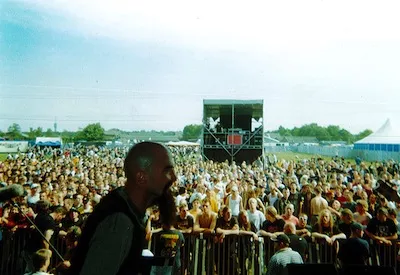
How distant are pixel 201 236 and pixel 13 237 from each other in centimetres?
252

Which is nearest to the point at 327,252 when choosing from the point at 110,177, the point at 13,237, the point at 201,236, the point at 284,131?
the point at 201,236

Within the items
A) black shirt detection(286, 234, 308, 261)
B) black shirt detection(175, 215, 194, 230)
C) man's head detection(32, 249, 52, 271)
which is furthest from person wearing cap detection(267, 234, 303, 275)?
man's head detection(32, 249, 52, 271)

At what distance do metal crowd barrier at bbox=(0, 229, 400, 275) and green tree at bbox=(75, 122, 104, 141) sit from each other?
33.6 meters

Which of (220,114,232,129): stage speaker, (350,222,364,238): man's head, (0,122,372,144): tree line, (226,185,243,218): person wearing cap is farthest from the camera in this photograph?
(0,122,372,144): tree line

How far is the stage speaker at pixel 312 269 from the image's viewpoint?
8.68 feet

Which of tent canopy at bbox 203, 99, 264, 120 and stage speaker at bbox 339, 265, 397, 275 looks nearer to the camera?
stage speaker at bbox 339, 265, 397, 275

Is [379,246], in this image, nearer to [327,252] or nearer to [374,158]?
[327,252]

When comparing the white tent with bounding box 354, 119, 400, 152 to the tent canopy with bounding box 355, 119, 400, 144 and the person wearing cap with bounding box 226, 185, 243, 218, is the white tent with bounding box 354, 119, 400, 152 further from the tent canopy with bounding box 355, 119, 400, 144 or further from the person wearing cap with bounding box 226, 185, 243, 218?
the person wearing cap with bounding box 226, 185, 243, 218

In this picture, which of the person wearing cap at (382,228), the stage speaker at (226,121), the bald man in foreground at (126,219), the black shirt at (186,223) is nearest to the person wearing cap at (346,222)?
the person wearing cap at (382,228)

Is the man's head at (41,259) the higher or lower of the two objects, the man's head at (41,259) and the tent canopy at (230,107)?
the lower

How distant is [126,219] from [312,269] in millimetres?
1897

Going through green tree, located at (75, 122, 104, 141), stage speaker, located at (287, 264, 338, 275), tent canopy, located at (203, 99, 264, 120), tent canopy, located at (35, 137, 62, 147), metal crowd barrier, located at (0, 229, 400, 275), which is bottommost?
metal crowd barrier, located at (0, 229, 400, 275)

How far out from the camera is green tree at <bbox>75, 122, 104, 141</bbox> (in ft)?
127

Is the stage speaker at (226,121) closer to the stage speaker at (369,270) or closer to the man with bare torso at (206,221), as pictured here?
the man with bare torso at (206,221)
